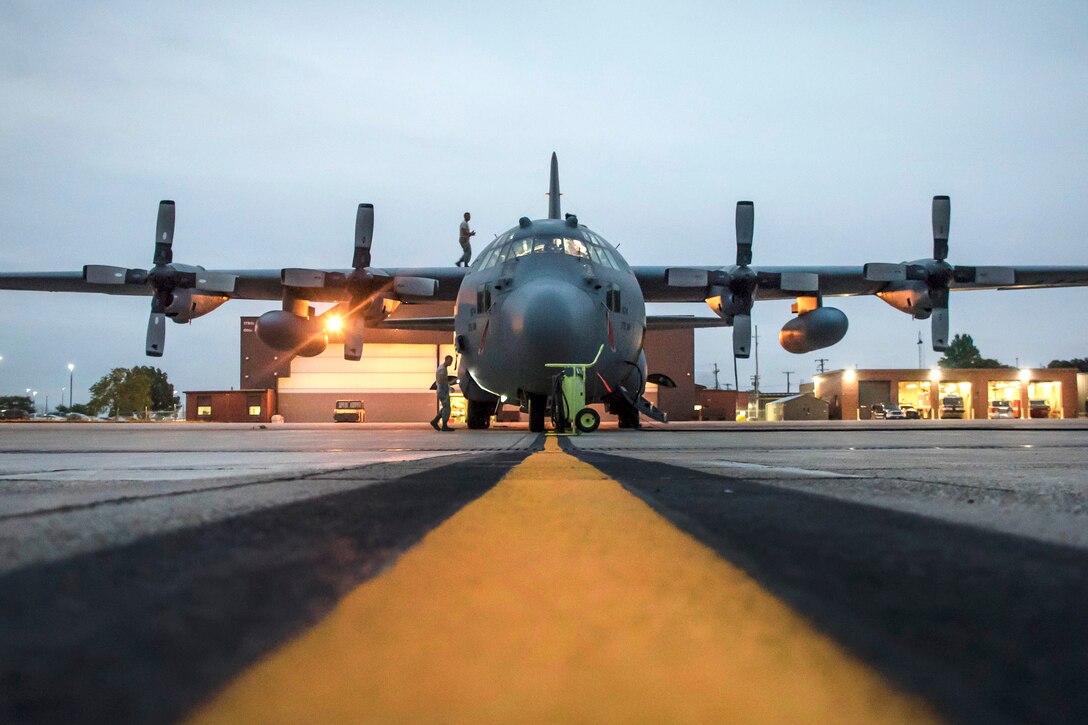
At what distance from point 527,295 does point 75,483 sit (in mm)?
9126

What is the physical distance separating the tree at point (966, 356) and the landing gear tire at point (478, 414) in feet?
316

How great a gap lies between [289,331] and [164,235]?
4226mm

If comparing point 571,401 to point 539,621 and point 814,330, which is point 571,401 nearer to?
point 814,330

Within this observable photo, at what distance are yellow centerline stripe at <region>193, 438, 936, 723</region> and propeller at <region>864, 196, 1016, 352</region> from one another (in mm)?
18625

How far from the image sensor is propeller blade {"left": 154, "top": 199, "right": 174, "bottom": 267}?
1823cm

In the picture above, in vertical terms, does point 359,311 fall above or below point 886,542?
above

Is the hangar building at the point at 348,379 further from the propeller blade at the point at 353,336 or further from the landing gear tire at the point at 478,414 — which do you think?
the landing gear tire at the point at 478,414

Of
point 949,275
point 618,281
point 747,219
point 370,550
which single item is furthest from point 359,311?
point 370,550

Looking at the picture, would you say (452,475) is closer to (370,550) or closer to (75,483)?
(75,483)

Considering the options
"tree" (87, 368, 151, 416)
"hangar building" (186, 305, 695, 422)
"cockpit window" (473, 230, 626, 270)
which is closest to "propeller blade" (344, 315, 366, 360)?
"cockpit window" (473, 230, 626, 270)

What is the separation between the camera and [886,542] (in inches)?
44.0

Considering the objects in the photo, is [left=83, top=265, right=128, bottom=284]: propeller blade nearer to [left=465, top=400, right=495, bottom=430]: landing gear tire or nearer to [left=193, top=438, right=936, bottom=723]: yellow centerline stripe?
[left=465, top=400, right=495, bottom=430]: landing gear tire

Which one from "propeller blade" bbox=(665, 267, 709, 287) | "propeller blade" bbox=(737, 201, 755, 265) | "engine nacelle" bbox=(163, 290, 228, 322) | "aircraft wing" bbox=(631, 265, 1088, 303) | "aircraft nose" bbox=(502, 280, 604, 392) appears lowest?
"aircraft nose" bbox=(502, 280, 604, 392)

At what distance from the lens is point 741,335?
17531mm
